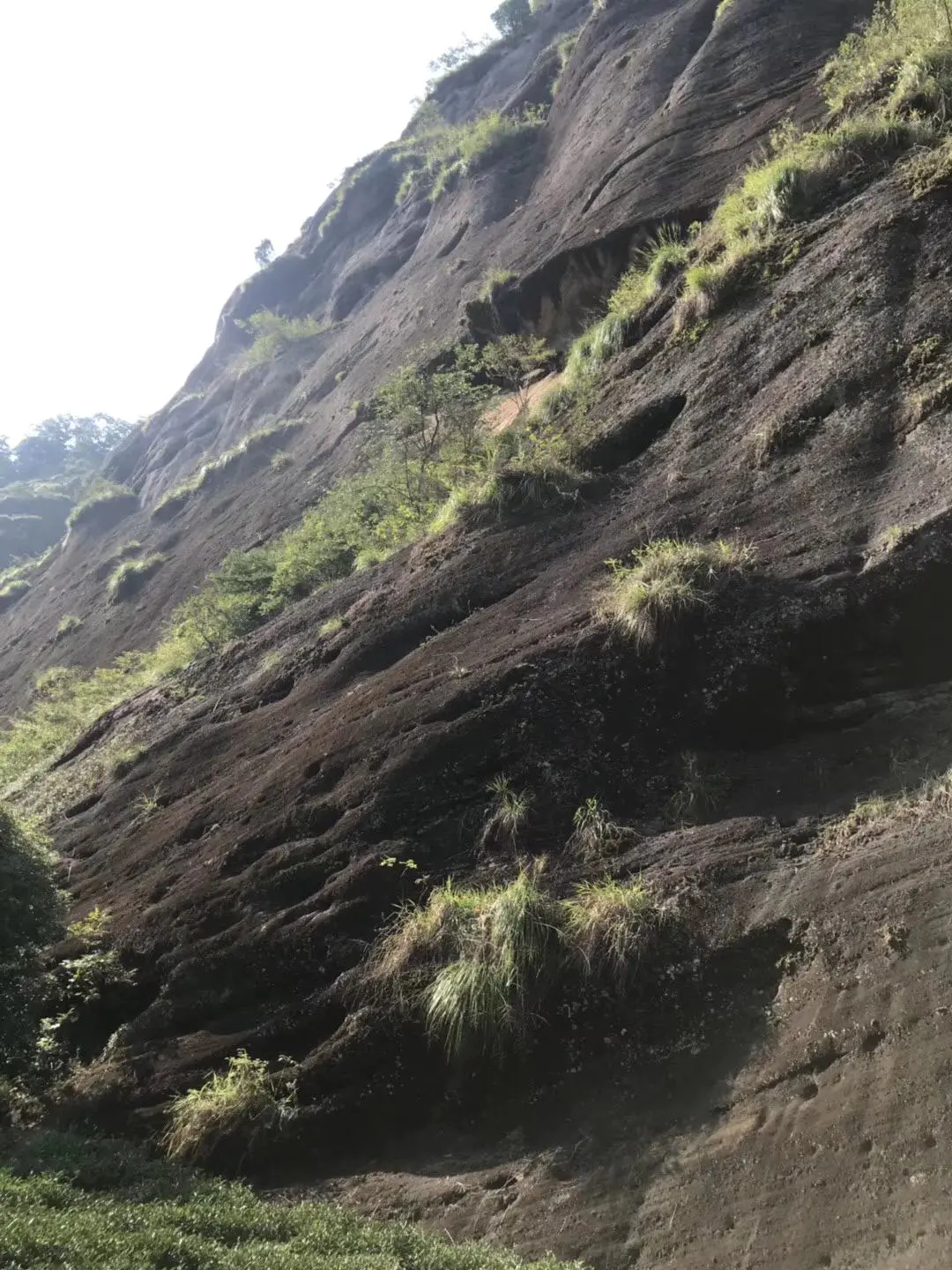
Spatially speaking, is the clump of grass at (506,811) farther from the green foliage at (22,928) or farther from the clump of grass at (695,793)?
the green foliage at (22,928)

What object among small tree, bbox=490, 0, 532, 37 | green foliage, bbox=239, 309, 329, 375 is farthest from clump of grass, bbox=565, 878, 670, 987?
small tree, bbox=490, 0, 532, 37

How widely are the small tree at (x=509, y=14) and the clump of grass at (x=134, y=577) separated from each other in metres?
38.3

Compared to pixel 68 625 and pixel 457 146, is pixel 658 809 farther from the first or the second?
pixel 457 146

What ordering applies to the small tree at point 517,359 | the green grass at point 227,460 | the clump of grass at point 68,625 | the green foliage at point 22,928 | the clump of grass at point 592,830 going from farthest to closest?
the green grass at point 227,460 < the clump of grass at point 68,625 < the small tree at point 517,359 < the green foliage at point 22,928 < the clump of grass at point 592,830

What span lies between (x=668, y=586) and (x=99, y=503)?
4809 cm

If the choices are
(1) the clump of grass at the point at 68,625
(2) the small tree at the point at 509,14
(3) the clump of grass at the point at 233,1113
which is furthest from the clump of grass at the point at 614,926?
(2) the small tree at the point at 509,14

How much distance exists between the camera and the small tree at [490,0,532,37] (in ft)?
156

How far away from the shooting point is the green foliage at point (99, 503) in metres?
47.5

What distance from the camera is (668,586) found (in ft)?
22.1

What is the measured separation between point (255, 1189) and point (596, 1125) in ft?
7.33

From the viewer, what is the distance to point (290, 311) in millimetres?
50344

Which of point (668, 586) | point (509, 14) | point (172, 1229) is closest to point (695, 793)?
point (668, 586)

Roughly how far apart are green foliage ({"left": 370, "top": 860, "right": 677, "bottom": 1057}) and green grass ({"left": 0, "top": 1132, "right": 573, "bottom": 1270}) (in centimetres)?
108

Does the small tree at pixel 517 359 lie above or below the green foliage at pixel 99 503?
below
